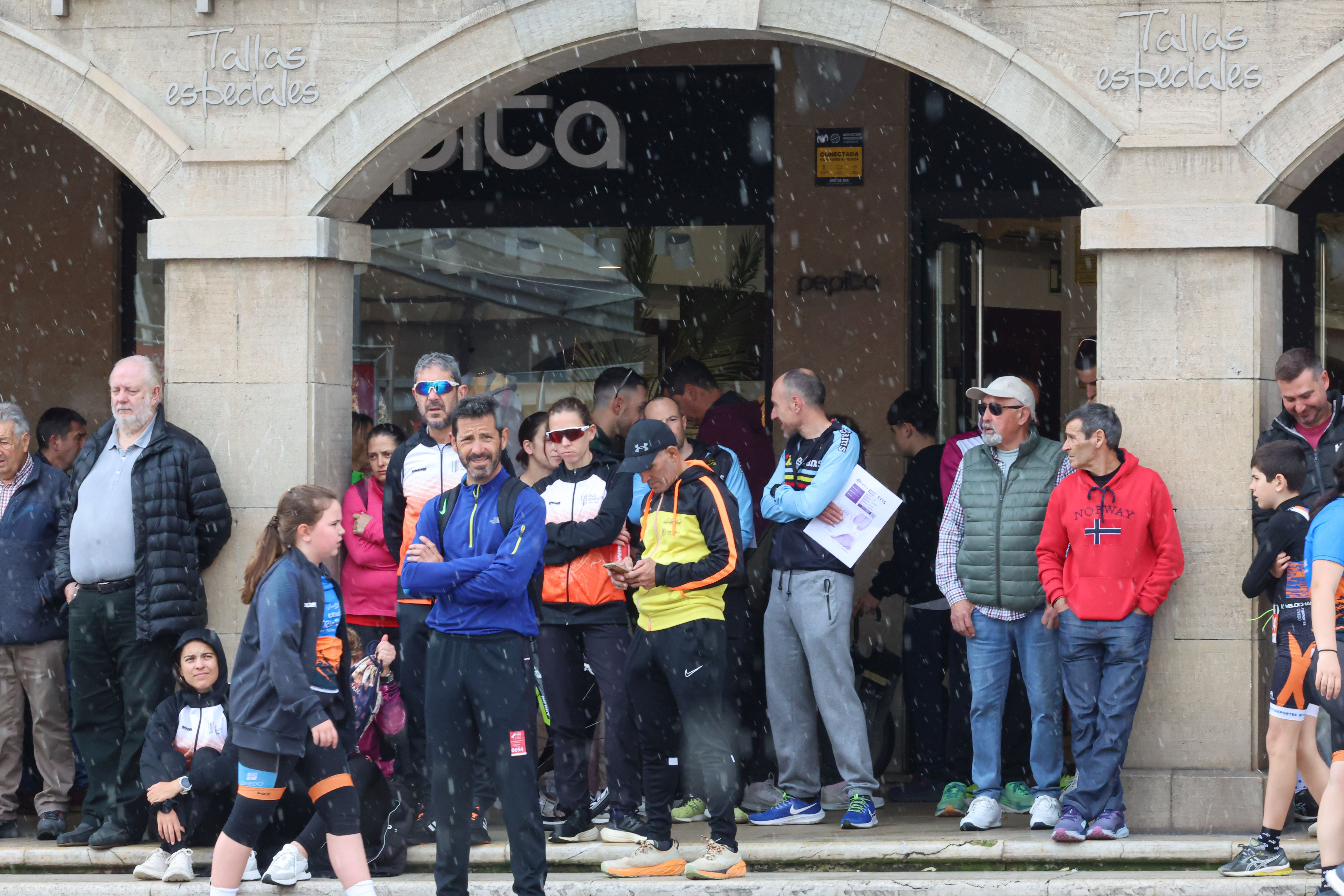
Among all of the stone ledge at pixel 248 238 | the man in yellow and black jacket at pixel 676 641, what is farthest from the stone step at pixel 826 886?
the stone ledge at pixel 248 238

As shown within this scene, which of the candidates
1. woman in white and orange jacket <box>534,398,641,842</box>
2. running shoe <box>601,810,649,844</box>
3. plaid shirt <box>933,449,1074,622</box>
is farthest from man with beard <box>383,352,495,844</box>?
plaid shirt <box>933,449,1074,622</box>

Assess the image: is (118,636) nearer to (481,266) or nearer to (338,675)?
(338,675)

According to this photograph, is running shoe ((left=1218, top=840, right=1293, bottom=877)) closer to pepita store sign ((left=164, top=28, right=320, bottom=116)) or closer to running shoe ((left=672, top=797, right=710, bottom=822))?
running shoe ((left=672, top=797, right=710, bottom=822))

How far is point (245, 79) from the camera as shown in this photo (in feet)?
26.4

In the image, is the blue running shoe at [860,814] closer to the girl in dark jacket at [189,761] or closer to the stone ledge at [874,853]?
the stone ledge at [874,853]

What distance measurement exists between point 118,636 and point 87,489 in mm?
673

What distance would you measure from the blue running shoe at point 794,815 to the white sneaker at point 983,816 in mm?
698

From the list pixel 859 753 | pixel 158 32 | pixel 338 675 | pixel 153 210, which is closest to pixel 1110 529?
pixel 859 753

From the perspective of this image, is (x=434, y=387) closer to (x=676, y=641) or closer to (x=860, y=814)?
(x=676, y=641)

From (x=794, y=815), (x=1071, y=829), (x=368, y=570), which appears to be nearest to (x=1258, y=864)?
(x=1071, y=829)

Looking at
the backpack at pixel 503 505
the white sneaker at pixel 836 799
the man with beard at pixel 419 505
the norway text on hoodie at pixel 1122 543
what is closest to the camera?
the backpack at pixel 503 505

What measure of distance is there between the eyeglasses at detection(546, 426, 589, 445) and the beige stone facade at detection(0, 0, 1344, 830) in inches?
47.5

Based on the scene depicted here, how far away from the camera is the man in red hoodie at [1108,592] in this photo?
716cm

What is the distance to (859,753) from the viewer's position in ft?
25.4
